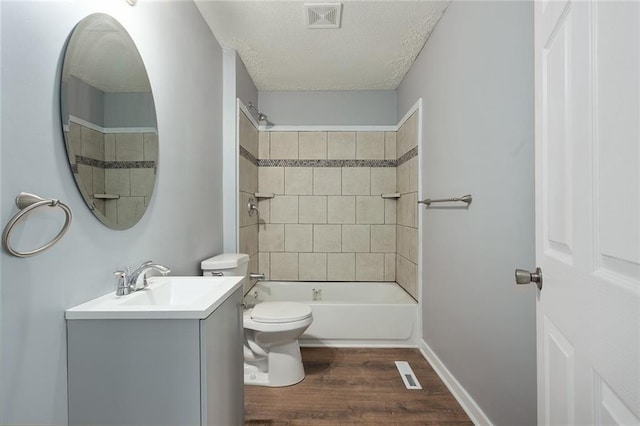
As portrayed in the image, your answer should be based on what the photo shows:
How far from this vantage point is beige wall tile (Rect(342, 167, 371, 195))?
3625mm

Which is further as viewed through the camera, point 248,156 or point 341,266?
point 341,266

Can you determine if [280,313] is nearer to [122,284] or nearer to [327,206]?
[122,284]

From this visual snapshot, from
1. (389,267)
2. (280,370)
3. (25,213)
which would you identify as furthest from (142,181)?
(389,267)

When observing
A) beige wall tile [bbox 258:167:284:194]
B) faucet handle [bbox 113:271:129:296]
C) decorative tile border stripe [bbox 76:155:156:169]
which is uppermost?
beige wall tile [bbox 258:167:284:194]

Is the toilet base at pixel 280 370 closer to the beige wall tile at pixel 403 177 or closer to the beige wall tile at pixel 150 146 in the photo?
the beige wall tile at pixel 150 146

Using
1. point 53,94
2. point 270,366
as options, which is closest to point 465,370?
point 270,366

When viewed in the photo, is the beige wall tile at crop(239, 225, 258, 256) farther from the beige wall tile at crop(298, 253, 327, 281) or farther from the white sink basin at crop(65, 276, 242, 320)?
the white sink basin at crop(65, 276, 242, 320)

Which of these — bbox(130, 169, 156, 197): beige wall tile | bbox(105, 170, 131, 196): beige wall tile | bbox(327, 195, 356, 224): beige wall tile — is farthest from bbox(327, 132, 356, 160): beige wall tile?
bbox(105, 170, 131, 196): beige wall tile

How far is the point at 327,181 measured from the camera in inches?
143

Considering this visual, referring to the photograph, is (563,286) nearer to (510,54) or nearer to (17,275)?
(510,54)

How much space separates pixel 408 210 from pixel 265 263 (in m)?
1.60

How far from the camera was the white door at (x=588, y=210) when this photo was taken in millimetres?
499

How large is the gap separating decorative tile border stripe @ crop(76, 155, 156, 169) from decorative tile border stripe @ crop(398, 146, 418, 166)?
6.71ft

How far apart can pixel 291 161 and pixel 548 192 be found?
2967 millimetres
